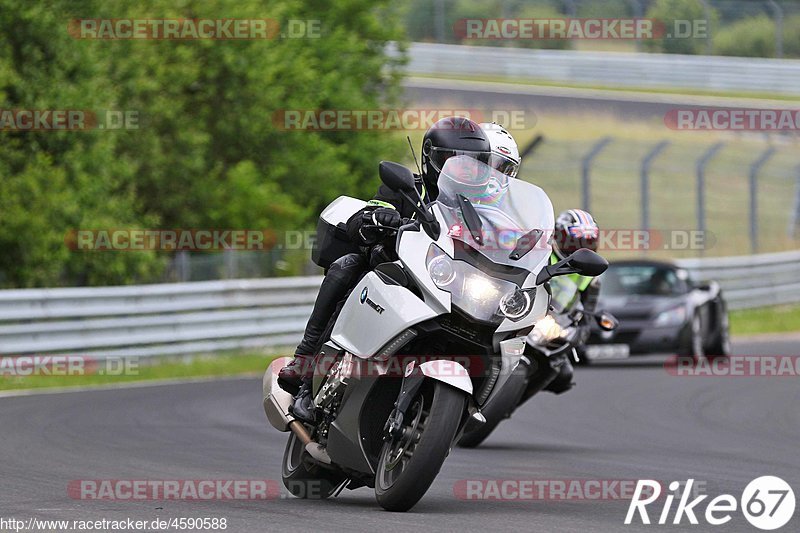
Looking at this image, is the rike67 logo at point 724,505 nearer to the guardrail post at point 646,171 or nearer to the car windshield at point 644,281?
the car windshield at point 644,281

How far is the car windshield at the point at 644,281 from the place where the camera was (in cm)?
2214

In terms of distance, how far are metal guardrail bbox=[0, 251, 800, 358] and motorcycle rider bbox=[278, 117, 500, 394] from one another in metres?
9.77

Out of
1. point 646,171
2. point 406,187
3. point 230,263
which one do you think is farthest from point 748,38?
point 406,187

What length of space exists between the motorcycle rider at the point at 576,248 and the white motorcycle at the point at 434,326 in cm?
362

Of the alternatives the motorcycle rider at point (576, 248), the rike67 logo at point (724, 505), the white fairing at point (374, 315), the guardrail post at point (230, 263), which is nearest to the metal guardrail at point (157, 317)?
the guardrail post at point (230, 263)

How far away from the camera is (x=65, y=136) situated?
2109 centimetres

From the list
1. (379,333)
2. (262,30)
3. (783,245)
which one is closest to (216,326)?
(262,30)

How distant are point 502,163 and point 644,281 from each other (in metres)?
14.8

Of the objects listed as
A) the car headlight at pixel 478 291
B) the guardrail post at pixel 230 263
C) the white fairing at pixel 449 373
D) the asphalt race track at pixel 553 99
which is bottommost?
the asphalt race track at pixel 553 99

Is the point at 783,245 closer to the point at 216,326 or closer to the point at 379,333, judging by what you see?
the point at 216,326

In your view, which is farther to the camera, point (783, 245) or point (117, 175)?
point (783, 245)

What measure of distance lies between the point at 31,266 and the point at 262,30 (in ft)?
26.7

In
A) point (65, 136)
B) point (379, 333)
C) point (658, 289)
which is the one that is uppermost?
point (379, 333)

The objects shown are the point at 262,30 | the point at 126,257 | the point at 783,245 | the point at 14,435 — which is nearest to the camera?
the point at 14,435
